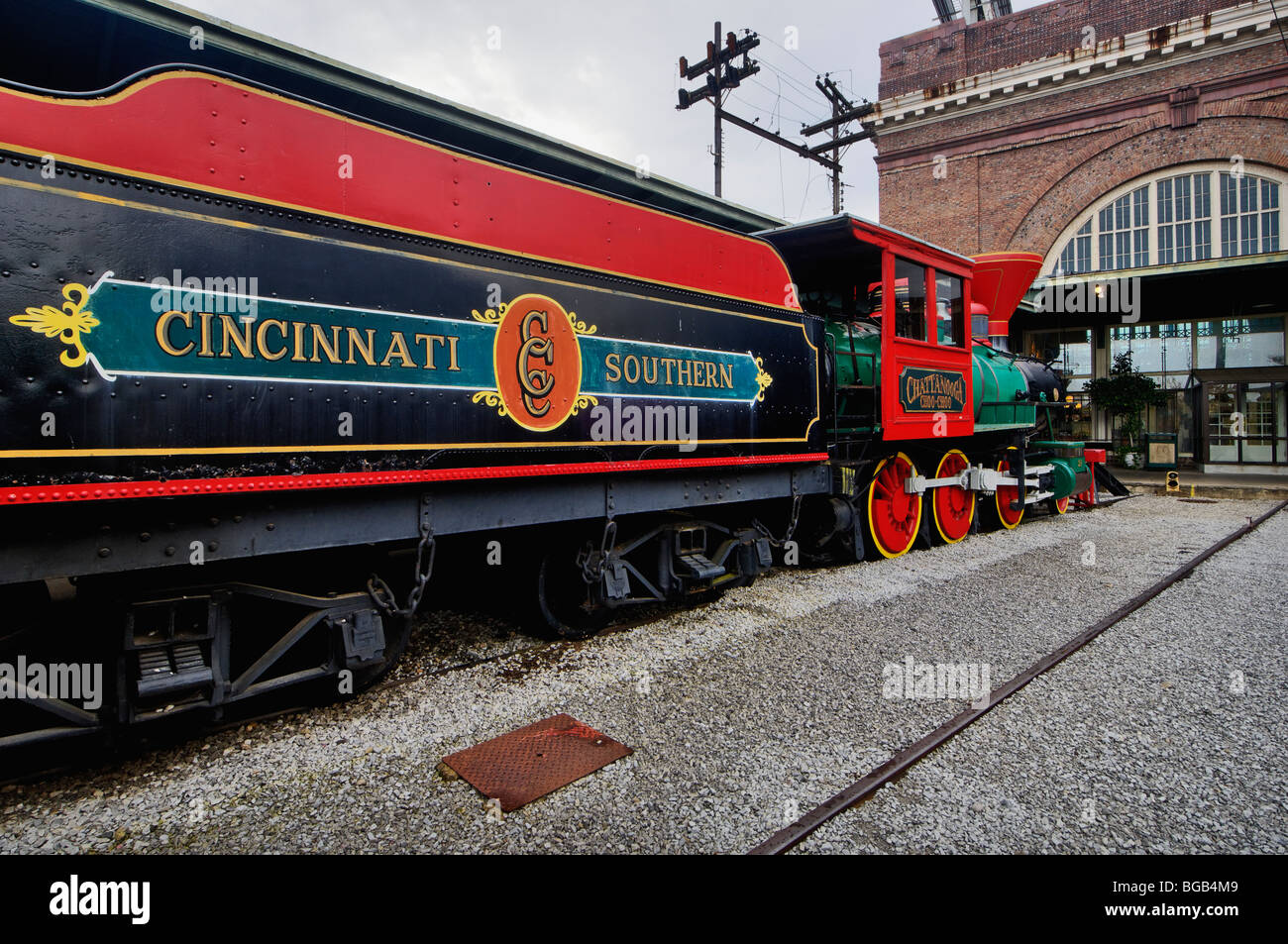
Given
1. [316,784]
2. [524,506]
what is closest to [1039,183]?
[524,506]

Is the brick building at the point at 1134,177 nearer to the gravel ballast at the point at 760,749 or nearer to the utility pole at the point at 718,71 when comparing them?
the utility pole at the point at 718,71

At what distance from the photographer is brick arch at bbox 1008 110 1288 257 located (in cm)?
1588

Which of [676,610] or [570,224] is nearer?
[570,224]

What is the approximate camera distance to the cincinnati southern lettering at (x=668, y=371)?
409 centimetres

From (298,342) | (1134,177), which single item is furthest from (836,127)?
(298,342)

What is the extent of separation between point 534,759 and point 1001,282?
10.4m

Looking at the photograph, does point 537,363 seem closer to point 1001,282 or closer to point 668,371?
point 668,371

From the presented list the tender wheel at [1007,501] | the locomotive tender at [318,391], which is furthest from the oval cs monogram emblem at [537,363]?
the tender wheel at [1007,501]

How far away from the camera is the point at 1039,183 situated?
736 inches

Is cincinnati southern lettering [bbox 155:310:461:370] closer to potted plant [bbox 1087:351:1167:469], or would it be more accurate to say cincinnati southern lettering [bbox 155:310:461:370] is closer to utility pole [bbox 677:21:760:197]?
utility pole [bbox 677:21:760:197]

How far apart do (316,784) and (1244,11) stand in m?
23.4

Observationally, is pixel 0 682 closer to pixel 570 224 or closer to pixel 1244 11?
pixel 570 224

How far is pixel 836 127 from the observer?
21.8 m

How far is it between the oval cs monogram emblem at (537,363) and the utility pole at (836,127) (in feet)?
66.2
